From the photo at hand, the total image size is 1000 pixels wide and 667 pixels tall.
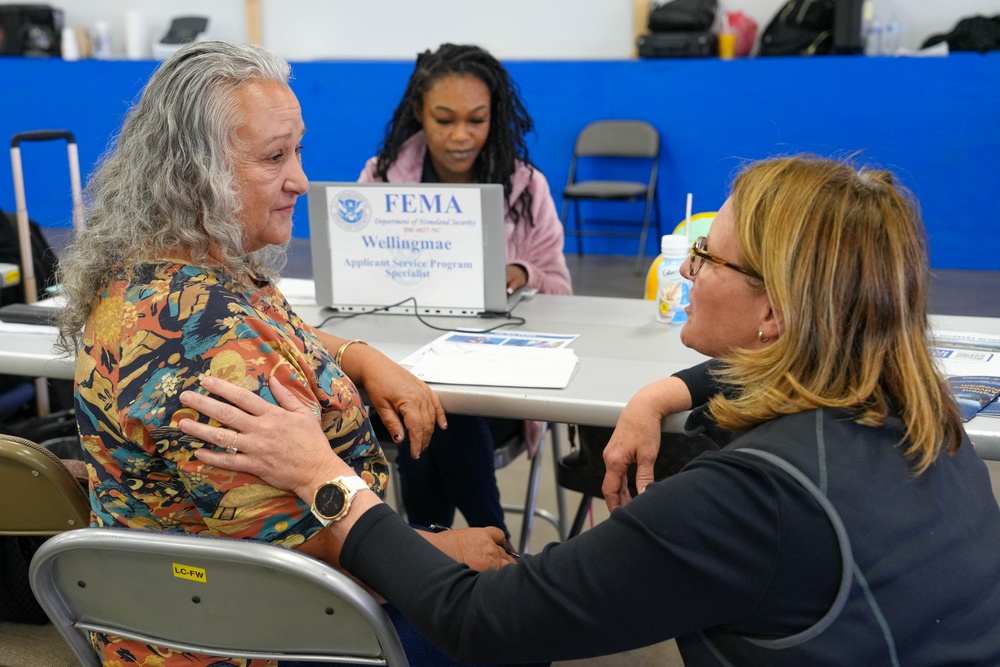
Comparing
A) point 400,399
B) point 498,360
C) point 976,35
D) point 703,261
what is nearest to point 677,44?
point 976,35

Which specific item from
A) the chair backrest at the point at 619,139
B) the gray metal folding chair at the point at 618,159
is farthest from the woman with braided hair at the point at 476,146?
the chair backrest at the point at 619,139

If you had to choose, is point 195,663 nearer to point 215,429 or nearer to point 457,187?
point 215,429

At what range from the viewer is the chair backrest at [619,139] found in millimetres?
5824

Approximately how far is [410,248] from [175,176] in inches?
36.2

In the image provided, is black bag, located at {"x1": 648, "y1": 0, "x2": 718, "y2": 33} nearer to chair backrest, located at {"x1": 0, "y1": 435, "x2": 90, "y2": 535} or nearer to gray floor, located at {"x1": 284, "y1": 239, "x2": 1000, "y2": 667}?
gray floor, located at {"x1": 284, "y1": 239, "x2": 1000, "y2": 667}

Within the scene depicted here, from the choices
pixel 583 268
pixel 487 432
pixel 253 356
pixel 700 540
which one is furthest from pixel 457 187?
pixel 583 268

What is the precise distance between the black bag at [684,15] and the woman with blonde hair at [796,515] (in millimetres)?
4858

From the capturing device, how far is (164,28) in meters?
7.34

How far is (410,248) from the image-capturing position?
219cm

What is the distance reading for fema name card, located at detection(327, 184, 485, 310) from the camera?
2.14 meters

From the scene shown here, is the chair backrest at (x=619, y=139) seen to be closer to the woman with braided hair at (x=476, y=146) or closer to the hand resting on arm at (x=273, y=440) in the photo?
the woman with braided hair at (x=476, y=146)

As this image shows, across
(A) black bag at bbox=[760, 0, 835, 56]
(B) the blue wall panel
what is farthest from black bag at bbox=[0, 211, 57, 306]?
(A) black bag at bbox=[760, 0, 835, 56]

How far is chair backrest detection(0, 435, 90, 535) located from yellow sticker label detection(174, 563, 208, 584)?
0.31m

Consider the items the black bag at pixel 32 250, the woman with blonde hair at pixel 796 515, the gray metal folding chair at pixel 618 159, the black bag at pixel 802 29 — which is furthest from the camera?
the gray metal folding chair at pixel 618 159
